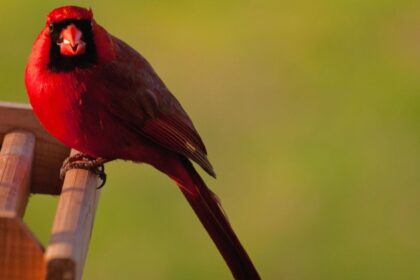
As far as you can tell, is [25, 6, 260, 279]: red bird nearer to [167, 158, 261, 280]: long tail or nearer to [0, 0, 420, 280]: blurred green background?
[167, 158, 261, 280]: long tail

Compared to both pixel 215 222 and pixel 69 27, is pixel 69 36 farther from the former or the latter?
pixel 215 222

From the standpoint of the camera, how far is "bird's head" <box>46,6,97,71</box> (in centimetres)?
281

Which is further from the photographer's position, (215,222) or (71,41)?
(215,222)

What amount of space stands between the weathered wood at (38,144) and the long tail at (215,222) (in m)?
0.34

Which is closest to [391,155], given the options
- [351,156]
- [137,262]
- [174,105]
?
[351,156]

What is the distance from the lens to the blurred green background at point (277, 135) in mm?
4812

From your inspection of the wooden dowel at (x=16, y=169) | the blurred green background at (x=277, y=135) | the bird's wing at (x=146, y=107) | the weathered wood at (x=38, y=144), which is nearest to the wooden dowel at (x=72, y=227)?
the wooden dowel at (x=16, y=169)

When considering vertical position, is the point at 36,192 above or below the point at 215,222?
above

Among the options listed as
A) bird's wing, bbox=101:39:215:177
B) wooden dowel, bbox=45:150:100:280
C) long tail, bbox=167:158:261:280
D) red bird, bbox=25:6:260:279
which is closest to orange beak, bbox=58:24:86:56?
red bird, bbox=25:6:260:279

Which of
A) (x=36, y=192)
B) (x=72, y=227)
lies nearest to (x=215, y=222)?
(x=36, y=192)

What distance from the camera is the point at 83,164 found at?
285 cm

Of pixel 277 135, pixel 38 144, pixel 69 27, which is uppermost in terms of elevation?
pixel 69 27

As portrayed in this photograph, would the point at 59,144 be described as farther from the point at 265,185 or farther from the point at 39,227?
the point at 265,185

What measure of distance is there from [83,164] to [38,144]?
0.25 metres
